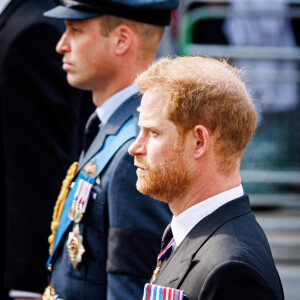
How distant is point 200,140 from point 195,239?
0.25 meters

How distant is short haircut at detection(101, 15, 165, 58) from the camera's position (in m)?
2.63

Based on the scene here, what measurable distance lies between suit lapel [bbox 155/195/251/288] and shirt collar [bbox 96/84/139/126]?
89cm

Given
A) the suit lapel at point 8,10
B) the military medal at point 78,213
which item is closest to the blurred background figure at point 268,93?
the suit lapel at point 8,10

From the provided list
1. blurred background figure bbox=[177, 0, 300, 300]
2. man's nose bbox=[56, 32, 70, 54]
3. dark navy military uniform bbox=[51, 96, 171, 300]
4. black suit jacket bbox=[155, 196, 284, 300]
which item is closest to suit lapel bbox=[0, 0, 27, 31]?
man's nose bbox=[56, 32, 70, 54]

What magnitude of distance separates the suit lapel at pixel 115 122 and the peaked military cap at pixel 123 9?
1.08ft

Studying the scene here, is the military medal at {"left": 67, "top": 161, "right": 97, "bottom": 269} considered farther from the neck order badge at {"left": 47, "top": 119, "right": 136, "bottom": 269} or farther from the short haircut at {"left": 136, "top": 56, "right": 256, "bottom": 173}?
the short haircut at {"left": 136, "top": 56, "right": 256, "bottom": 173}

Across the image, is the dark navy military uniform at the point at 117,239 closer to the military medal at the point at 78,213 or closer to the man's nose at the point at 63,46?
the military medal at the point at 78,213

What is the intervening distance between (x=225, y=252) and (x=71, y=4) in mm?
1426

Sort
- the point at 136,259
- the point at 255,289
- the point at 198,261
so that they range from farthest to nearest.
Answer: the point at 136,259
the point at 198,261
the point at 255,289

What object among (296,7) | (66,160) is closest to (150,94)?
(66,160)

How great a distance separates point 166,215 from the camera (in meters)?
2.29

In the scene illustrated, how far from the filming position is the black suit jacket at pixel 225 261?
1.58 metres

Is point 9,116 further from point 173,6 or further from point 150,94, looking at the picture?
point 150,94

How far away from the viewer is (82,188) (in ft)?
8.07
